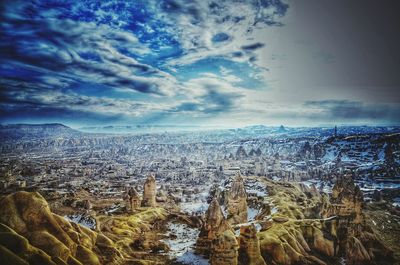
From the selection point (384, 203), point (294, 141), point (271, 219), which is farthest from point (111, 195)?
point (294, 141)

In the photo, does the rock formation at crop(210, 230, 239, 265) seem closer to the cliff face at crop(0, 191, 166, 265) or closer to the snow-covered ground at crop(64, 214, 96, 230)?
the cliff face at crop(0, 191, 166, 265)

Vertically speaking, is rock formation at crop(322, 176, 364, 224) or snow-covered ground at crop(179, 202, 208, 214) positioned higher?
rock formation at crop(322, 176, 364, 224)

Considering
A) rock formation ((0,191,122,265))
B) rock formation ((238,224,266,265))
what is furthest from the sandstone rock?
rock formation ((0,191,122,265))

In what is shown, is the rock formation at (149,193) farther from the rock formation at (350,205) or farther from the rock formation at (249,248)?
the rock formation at (249,248)

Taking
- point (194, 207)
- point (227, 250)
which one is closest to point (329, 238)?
point (227, 250)

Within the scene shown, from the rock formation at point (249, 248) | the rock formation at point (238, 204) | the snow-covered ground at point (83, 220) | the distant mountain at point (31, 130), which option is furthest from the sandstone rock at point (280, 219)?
the distant mountain at point (31, 130)

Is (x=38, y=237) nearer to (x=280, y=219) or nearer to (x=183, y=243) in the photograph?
(x=183, y=243)
